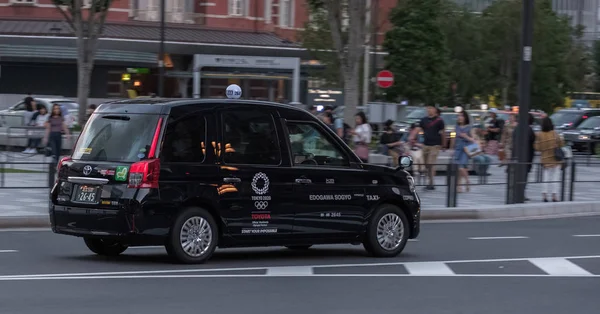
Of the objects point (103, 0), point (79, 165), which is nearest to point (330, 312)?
point (79, 165)

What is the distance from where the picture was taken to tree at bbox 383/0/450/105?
2504 inches

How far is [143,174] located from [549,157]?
1286 cm

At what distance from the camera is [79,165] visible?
12047 millimetres

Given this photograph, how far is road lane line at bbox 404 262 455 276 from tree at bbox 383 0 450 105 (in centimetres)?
5087

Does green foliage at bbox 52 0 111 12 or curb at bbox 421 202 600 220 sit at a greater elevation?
green foliage at bbox 52 0 111 12

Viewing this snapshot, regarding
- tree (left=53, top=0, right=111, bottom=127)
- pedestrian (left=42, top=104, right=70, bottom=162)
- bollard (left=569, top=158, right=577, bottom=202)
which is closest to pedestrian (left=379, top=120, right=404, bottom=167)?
bollard (left=569, top=158, right=577, bottom=202)

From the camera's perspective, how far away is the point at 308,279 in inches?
447

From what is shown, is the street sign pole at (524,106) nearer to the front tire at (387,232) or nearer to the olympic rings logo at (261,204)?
the front tire at (387,232)

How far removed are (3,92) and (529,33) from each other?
39.1m

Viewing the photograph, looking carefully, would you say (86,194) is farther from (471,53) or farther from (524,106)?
(471,53)

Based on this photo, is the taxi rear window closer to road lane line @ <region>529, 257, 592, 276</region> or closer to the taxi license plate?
the taxi license plate

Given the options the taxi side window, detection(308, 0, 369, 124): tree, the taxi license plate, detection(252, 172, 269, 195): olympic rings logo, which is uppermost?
detection(308, 0, 369, 124): tree

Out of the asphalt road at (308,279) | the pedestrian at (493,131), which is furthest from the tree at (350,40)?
the asphalt road at (308,279)

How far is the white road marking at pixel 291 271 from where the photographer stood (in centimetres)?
1173
